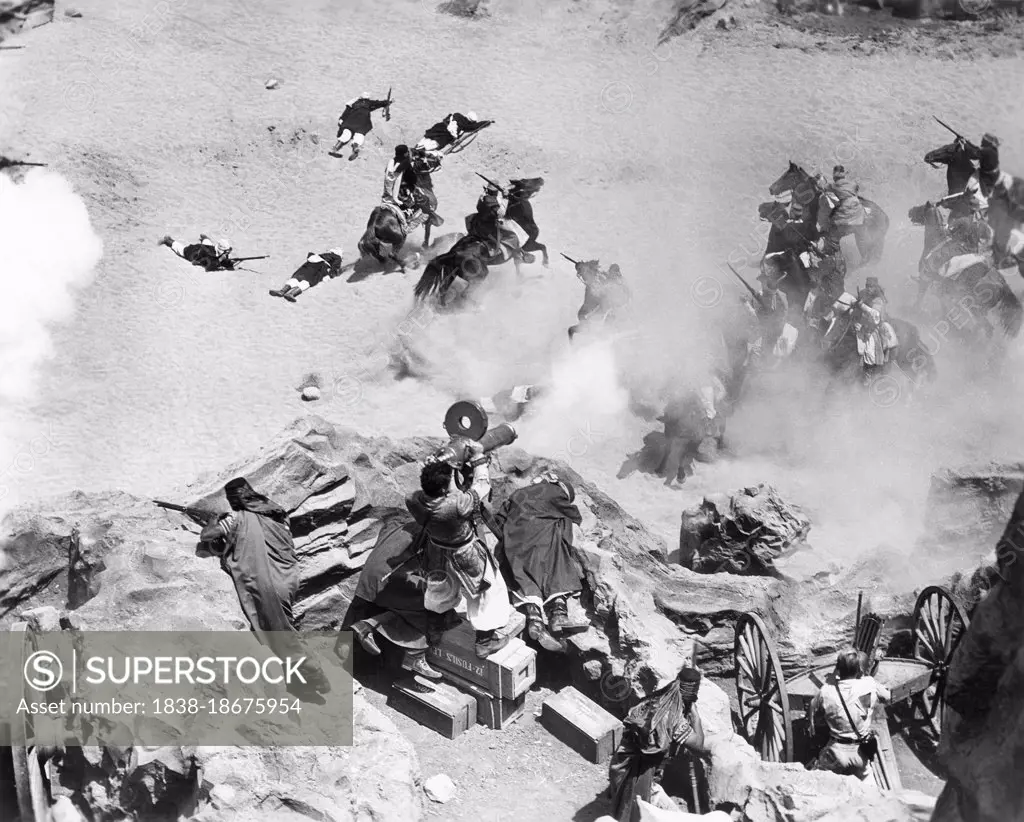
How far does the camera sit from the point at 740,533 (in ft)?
40.8

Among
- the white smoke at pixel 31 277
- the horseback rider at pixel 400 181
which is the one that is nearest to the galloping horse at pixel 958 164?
the horseback rider at pixel 400 181

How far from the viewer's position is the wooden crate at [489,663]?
10.0 m

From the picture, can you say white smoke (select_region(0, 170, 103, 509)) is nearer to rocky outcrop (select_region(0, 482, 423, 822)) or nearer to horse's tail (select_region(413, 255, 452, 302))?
rocky outcrop (select_region(0, 482, 423, 822))

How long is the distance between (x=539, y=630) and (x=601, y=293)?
6.42 metres

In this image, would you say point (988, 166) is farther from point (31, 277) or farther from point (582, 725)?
point (31, 277)

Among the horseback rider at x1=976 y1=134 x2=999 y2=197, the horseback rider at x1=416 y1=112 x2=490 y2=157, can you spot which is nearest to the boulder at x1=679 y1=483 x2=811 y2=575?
the horseback rider at x1=976 y1=134 x2=999 y2=197

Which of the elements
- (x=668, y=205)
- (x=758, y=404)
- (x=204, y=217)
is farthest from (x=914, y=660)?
(x=204, y=217)

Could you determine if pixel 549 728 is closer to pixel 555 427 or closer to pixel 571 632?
pixel 571 632

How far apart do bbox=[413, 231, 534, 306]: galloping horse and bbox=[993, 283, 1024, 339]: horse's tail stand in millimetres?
6546

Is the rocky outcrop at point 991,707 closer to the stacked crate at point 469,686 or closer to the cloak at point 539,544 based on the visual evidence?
the stacked crate at point 469,686

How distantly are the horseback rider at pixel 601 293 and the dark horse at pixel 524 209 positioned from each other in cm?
194

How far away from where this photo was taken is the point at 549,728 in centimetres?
1027

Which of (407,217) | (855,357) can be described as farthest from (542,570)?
(407,217)

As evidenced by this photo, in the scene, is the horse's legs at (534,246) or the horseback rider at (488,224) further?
the horse's legs at (534,246)
